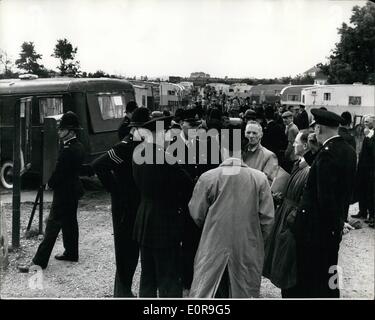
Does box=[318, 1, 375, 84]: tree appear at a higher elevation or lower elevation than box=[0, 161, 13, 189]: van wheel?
higher

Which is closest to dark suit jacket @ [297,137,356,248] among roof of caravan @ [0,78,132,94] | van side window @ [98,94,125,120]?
roof of caravan @ [0,78,132,94]

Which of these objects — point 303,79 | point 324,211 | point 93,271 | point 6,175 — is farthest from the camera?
point 303,79

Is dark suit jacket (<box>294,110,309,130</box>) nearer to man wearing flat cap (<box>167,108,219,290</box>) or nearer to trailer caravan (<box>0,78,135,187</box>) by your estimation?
man wearing flat cap (<box>167,108,219,290</box>)

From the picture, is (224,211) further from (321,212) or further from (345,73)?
(345,73)

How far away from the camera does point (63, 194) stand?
5.54m

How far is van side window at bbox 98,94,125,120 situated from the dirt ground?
3.70 m

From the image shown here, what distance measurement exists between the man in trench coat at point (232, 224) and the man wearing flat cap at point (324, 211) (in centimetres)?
38

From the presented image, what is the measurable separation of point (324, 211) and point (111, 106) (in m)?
8.00

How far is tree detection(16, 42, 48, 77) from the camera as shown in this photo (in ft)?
25.3

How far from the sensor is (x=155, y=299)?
3.65 m

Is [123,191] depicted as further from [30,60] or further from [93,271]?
[30,60]

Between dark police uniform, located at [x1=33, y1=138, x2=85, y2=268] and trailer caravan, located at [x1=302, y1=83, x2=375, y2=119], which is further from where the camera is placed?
trailer caravan, located at [x1=302, y1=83, x2=375, y2=119]

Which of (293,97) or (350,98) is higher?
(350,98)

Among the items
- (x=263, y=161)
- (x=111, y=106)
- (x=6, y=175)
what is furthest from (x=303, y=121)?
(x=6, y=175)
